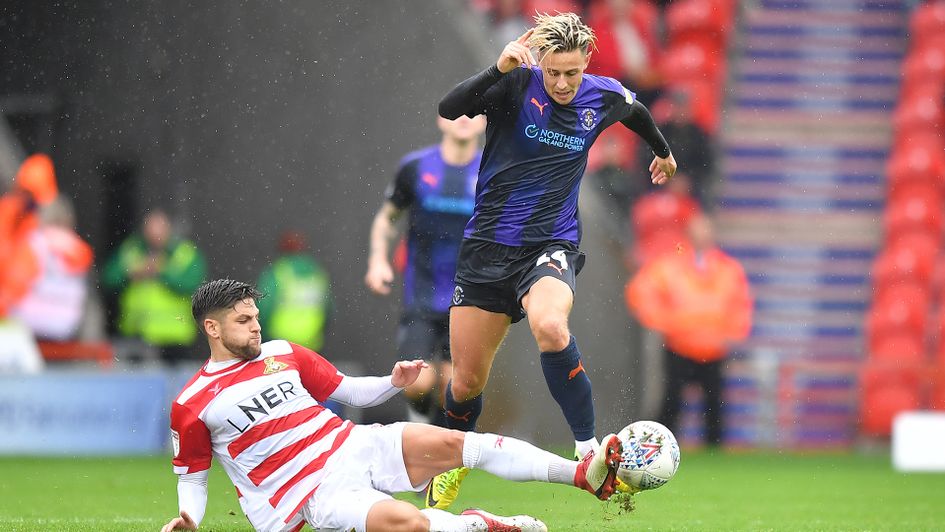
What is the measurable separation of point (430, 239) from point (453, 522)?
124 inches

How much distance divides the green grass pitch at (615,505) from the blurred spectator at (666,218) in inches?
105

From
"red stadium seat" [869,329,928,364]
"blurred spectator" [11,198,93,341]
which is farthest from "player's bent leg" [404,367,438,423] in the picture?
"red stadium seat" [869,329,928,364]

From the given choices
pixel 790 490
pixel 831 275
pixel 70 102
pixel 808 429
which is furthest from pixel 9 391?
pixel 831 275

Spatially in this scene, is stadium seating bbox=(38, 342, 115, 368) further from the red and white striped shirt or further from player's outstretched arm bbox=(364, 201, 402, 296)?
the red and white striped shirt

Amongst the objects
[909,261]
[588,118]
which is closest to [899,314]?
[909,261]

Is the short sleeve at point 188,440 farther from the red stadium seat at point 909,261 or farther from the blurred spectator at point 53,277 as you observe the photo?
the red stadium seat at point 909,261

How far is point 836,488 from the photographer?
30.5ft

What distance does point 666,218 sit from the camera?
13.7m

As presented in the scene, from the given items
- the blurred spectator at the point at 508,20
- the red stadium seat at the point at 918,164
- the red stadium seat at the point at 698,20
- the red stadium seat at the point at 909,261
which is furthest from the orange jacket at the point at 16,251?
the red stadium seat at the point at 918,164

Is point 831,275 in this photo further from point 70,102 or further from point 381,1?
point 70,102

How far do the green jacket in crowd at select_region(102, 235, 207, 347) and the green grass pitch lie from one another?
1.72m

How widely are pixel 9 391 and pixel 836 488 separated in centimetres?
657

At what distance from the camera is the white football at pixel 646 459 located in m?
5.29

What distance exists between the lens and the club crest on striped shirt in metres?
5.50
